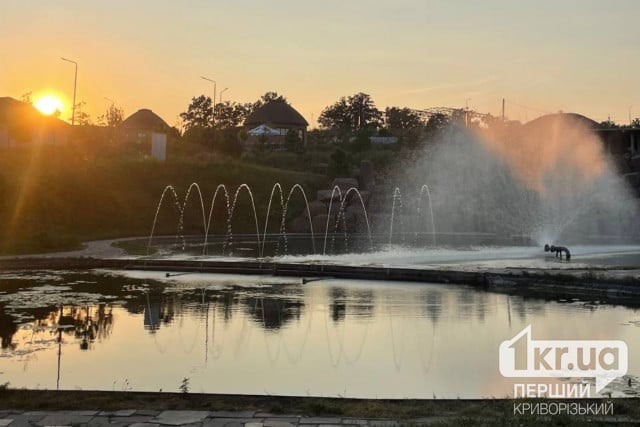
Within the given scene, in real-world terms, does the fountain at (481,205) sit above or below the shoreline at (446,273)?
above

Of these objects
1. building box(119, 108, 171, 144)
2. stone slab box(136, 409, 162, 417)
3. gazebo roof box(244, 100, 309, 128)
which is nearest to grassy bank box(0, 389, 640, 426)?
stone slab box(136, 409, 162, 417)

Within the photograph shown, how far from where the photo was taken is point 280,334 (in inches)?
568

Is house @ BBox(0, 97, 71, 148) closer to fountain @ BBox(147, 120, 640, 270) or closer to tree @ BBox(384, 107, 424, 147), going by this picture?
fountain @ BBox(147, 120, 640, 270)

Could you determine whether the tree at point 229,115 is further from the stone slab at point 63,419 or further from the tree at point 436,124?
the stone slab at point 63,419

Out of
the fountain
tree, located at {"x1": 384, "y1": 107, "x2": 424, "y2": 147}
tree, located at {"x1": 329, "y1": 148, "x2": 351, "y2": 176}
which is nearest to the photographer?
the fountain

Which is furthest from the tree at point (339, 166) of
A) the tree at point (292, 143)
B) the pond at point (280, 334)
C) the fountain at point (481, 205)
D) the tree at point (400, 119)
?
the tree at point (400, 119)

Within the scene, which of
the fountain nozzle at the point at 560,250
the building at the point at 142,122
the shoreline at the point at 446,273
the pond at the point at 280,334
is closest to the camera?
the pond at the point at 280,334

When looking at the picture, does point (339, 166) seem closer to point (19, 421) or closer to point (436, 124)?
point (436, 124)

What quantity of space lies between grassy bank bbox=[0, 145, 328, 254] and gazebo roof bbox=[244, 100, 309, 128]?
3565cm

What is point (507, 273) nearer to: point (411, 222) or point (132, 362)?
point (132, 362)

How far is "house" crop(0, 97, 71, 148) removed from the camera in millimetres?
58875

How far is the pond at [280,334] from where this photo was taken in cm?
1077

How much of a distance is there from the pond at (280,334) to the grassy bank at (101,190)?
14376 mm

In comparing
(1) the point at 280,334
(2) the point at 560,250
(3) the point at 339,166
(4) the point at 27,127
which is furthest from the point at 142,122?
(1) the point at 280,334
